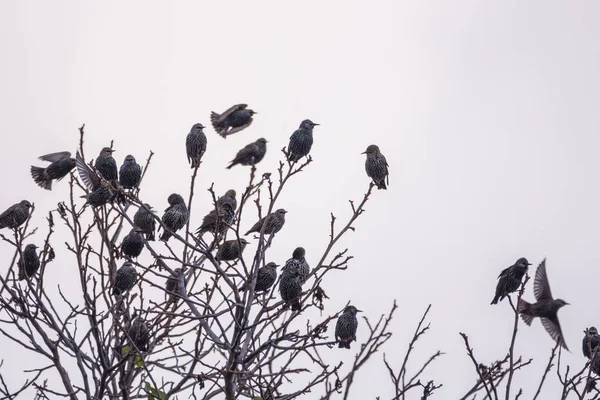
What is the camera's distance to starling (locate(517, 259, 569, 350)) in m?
9.43

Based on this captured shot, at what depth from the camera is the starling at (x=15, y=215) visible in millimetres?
11320

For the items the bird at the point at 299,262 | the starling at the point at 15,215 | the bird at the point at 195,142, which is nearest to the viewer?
the bird at the point at 299,262

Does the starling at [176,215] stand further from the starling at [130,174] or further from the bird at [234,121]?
the bird at [234,121]

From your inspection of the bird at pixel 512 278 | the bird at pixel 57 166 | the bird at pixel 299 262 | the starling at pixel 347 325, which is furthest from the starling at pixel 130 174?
the bird at pixel 512 278

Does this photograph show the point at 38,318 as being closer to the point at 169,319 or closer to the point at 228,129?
the point at 169,319

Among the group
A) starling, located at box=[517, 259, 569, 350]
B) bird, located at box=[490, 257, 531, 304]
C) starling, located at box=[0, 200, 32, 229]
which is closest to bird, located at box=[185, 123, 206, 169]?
starling, located at box=[0, 200, 32, 229]

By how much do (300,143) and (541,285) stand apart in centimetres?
317

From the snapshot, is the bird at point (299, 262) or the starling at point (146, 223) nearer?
the bird at point (299, 262)

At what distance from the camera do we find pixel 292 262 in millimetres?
8555

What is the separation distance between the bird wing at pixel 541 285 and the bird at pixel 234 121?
3916 mm

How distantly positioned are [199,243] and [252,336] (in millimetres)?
940

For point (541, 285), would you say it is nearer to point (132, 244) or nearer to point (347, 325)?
point (347, 325)

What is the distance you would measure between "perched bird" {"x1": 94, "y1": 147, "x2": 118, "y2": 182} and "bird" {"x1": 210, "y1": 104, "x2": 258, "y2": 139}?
4.33 ft

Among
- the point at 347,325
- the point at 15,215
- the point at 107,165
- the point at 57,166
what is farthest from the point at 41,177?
the point at 347,325
